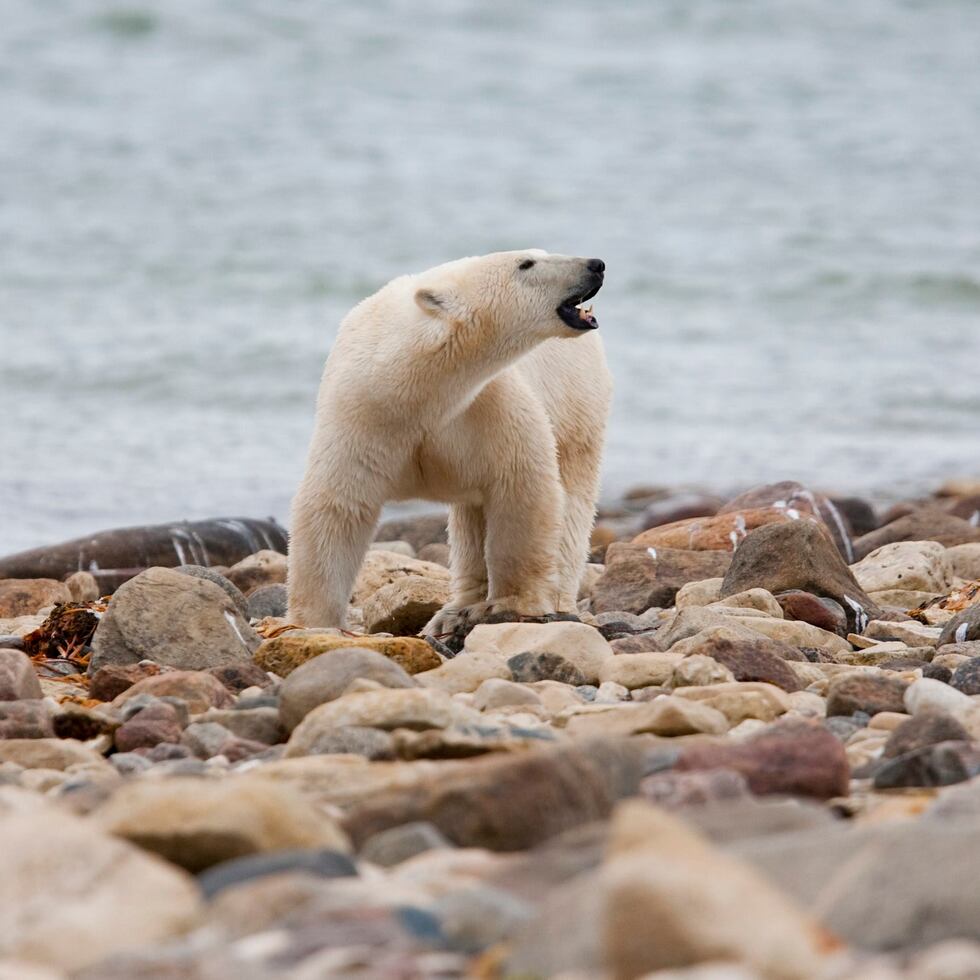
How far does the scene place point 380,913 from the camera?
2557 millimetres

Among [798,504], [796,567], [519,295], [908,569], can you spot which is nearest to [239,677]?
[519,295]

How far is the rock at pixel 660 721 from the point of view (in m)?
4.21

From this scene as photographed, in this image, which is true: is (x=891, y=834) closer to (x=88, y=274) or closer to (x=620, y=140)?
(x=88, y=274)

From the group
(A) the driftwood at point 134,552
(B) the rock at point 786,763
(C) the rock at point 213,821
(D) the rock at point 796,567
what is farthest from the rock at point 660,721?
(A) the driftwood at point 134,552

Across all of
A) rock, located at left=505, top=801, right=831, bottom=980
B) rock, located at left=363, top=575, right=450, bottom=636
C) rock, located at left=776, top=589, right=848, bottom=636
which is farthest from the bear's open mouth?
rock, located at left=505, top=801, right=831, bottom=980

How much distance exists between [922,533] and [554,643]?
16.2 feet

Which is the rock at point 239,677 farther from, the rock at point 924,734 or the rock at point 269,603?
the rock at point 269,603

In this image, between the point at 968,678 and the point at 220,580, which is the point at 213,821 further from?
the point at 220,580

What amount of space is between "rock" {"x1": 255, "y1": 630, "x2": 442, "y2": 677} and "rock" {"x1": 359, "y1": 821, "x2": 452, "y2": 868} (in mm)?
2155

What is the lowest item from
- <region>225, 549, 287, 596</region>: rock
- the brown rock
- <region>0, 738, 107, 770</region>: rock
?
the brown rock

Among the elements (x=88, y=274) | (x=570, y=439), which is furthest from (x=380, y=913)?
(x=88, y=274)

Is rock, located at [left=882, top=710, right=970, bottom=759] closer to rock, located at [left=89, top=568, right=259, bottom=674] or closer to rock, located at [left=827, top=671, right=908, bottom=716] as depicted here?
rock, located at [left=827, top=671, right=908, bottom=716]

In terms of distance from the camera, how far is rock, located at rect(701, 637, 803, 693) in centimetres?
507

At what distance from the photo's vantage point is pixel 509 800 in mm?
3082
